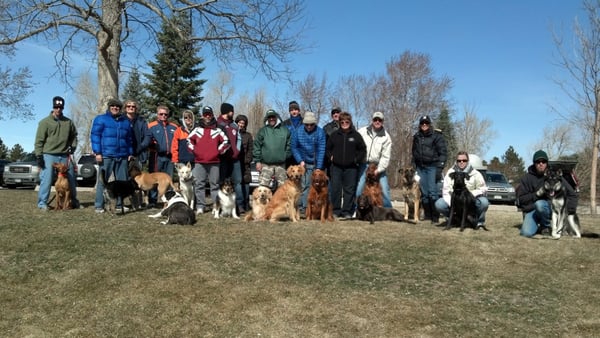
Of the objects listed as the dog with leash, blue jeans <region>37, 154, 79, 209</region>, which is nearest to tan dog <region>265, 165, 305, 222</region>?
blue jeans <region>37, 154, 79, 209</region>

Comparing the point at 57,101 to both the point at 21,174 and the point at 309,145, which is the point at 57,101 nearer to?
the point at 309,145

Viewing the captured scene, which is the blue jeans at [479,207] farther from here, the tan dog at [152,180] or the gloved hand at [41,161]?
the gloved hand at [41,161]

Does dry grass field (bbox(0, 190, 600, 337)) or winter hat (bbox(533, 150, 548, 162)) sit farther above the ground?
winter hat (bbox(533, 150, 548, 162))

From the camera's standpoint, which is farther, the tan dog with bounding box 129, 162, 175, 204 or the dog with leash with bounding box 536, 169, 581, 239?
the tan dog with bounding box 129, 162, 175, 204

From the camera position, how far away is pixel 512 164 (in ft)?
169

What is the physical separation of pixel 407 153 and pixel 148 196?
26.6 m

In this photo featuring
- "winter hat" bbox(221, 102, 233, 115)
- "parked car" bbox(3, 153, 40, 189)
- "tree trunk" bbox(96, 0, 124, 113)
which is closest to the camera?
"winter hat" bbox(221, 102, 233, 115)

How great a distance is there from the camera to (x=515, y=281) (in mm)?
5613

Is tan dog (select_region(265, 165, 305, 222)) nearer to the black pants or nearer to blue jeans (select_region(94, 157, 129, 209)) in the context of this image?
the black pants

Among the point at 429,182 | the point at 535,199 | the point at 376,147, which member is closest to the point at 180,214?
the point at 376,147

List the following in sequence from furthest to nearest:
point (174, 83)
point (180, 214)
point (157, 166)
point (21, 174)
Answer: point (174, 83), point (21, 174), point (157, 166), point (180, 214)

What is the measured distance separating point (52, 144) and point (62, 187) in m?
0.90

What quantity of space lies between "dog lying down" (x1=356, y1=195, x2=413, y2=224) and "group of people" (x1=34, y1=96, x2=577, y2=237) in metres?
0.33

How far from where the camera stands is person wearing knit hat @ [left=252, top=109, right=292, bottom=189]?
891 cm
